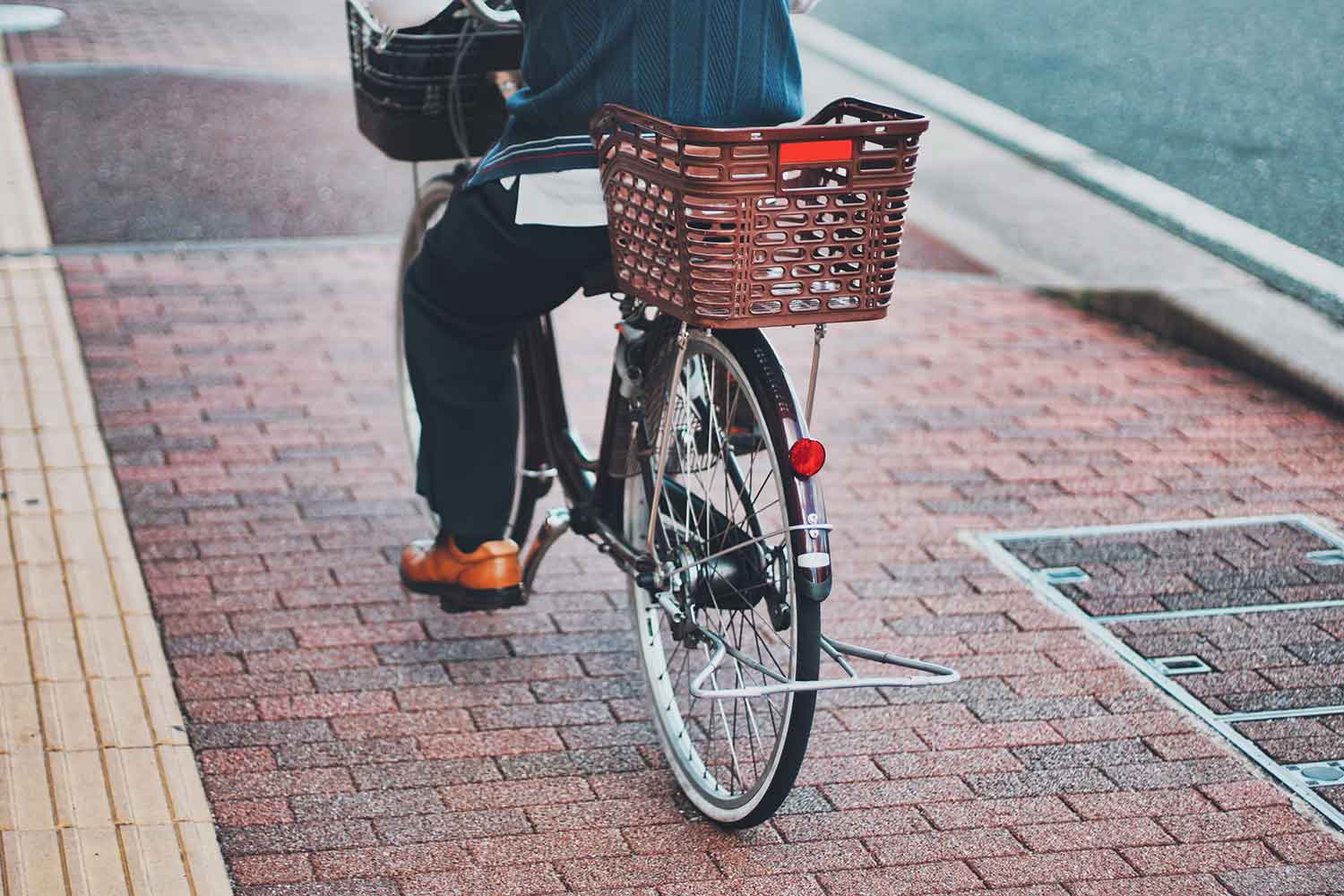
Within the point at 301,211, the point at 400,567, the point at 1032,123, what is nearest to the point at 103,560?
the point at 400,567

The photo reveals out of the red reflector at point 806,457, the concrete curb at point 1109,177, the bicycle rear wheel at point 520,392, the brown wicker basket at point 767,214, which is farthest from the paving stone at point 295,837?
the concrete curb at point 1109,177

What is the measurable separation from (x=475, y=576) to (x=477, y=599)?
55 millimetres

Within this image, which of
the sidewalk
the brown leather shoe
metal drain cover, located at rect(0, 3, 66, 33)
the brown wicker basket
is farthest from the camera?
metal drain cover, located at rect(0, 3, 66, 33)

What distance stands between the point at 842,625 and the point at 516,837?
1256 mm

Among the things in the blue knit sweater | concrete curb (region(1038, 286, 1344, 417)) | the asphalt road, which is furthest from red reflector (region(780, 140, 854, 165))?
the asphalt road

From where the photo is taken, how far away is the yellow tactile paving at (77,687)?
10.9 ft

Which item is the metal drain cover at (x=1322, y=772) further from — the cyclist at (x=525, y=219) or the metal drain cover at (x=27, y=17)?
the metal drain cover at (x=27, y=17)

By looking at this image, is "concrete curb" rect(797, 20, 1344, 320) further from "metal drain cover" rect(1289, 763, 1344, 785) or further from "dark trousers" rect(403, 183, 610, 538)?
"dark trousers" rect(403, 183, 610, 538)

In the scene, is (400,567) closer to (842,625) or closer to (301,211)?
(842,625)

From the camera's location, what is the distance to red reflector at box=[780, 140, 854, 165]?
2.87 m

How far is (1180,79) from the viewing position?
34.3 ft

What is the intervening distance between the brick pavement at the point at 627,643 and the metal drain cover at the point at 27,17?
17.3 feet

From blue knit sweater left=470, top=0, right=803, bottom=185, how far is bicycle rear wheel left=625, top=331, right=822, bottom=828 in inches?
17.1

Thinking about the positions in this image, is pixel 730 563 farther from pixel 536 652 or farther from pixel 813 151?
pixel 536 652
